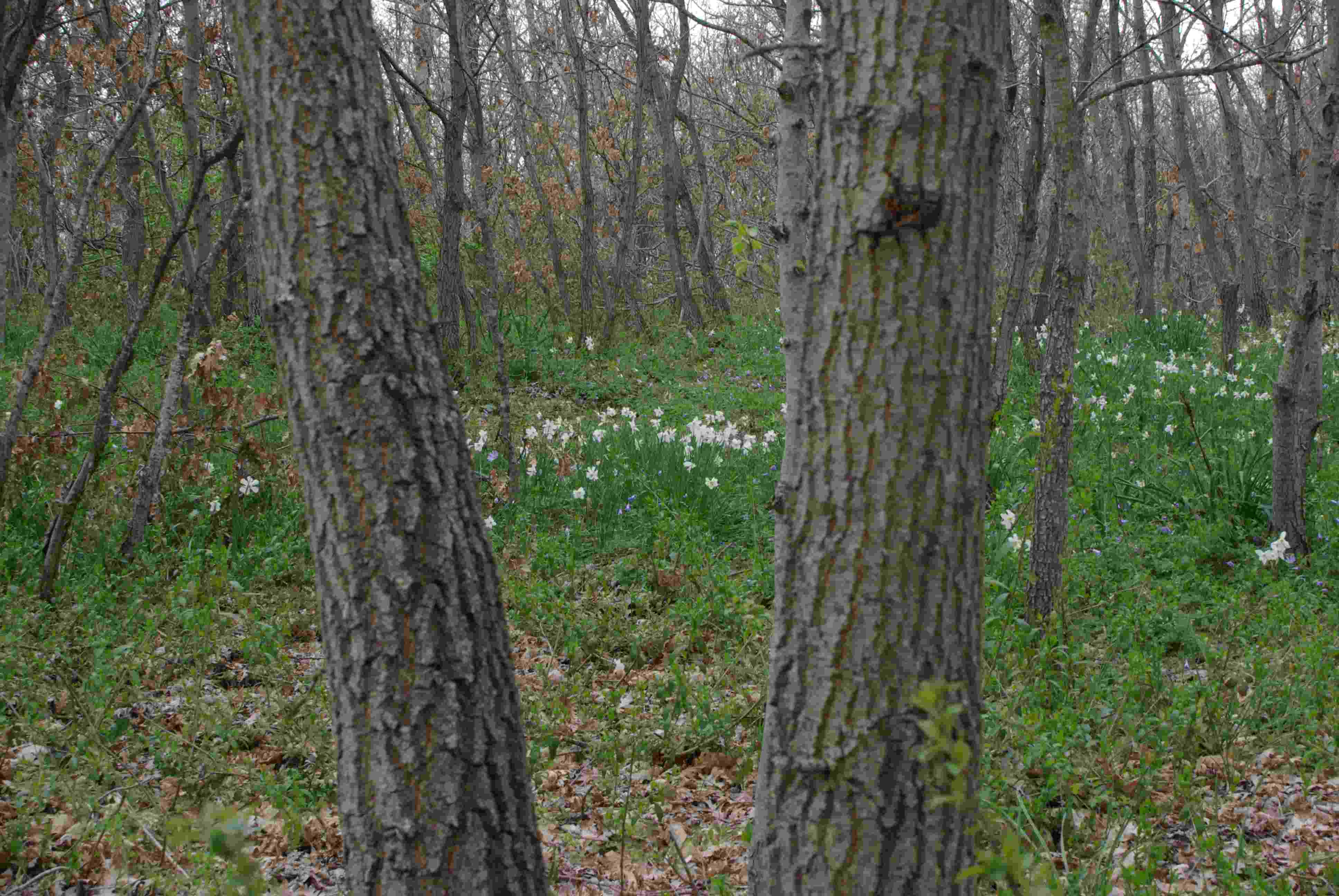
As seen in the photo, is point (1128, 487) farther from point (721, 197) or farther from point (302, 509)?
point (721, 197)

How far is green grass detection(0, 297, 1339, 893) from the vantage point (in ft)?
9.04

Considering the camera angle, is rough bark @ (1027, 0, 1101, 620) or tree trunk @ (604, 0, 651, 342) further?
tree trunk @ (604, 0, 651, 342)

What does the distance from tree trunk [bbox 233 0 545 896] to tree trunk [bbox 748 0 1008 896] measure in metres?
0.64

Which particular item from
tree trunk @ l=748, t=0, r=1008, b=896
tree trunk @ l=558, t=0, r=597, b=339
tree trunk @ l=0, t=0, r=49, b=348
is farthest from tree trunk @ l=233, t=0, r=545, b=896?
tree trunk @ l=558, t=0, r=597, b=339

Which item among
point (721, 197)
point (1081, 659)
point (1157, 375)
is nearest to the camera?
point (1081, 659)

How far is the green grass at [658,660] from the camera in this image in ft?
9.04

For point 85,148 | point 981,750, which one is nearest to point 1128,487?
point 981,750

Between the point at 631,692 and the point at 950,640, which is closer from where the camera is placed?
the point at 950,640

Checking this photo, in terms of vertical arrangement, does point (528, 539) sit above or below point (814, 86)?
below

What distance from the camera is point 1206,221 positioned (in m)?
10.8

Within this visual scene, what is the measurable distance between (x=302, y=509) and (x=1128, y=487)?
5131mm

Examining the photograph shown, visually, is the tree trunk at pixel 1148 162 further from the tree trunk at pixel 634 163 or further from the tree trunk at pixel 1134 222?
the tree trunk at pixel 634 163

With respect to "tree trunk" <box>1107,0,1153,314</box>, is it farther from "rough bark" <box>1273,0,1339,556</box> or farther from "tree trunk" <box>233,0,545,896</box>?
"tree trunk" <box>233,0,545,896</box>

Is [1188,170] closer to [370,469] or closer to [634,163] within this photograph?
[634,163]
